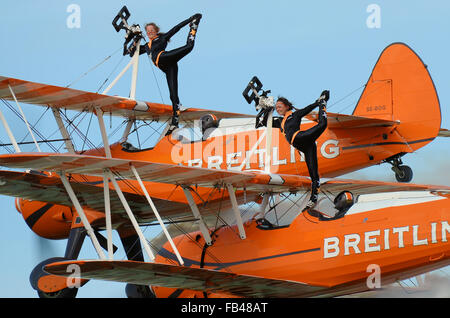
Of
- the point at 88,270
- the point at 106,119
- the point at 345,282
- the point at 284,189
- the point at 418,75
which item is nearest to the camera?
the point at 88,270

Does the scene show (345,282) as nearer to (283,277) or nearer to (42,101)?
(283,277)

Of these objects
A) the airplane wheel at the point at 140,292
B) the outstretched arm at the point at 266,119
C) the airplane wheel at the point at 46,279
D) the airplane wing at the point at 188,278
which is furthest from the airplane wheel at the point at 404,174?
the airplane wheel at the point at 46,279

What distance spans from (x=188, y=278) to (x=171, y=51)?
400cm

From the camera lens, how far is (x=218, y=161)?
16.8 meters

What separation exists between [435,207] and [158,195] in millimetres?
5782

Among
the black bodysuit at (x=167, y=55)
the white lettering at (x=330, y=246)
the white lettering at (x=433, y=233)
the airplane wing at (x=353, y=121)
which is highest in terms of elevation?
the black bodysuit at (x=167, y=55)

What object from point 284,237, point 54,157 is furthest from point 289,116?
point 54,157

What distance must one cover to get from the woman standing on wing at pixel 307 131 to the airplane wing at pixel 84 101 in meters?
3.70

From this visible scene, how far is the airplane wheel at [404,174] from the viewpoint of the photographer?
15.9 m

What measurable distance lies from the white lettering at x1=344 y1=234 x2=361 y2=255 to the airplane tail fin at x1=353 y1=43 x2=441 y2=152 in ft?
10.6

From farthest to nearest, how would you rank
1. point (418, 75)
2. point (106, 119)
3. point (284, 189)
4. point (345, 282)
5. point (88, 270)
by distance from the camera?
point (106, 119) < point (418, 75) < point (284, 189) < point (345, 282) < point (88, 270)

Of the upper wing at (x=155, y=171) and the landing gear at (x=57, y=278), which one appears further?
the landing gear at (x=57, y=278)

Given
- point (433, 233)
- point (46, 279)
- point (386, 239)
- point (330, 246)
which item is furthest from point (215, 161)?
point (433, 233)

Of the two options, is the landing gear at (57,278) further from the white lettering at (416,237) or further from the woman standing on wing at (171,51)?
the white lettering at (416,237)
